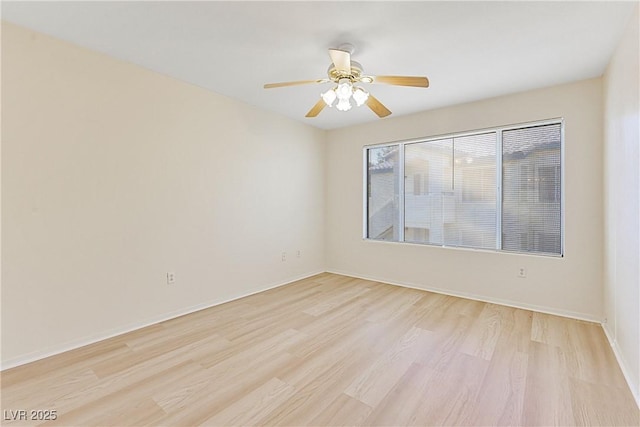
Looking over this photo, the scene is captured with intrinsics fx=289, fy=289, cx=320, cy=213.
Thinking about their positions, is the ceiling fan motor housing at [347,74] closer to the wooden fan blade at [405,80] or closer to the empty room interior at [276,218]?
the empty room interior at [276,218]

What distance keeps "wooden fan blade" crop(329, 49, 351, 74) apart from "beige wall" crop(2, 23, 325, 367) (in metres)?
1.80

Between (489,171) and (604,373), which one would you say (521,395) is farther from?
(489,171)

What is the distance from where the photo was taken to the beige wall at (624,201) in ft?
5.99

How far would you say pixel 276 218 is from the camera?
13.7ft

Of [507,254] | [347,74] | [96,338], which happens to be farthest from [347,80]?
[96,338]

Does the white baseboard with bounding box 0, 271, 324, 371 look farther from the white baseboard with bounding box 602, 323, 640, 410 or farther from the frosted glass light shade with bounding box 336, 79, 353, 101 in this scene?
the white baseboard with bounding box 602, 323, 640, 410

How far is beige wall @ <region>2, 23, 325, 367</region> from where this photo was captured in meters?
2.11

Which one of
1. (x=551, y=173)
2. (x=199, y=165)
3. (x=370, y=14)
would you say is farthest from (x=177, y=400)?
(x=551, y=173)

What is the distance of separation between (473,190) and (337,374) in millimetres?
2869

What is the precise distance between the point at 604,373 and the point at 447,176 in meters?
2.51

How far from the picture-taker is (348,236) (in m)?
4.82

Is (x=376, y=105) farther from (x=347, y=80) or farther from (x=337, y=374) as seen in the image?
(x=337, y=374)

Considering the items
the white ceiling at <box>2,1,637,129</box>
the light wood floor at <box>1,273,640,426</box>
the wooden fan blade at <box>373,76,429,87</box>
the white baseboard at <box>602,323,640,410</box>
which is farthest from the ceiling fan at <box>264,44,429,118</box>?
the white baseboard at <box>602,323,640,410</box>

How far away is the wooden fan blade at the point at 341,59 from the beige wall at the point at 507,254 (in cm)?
159
